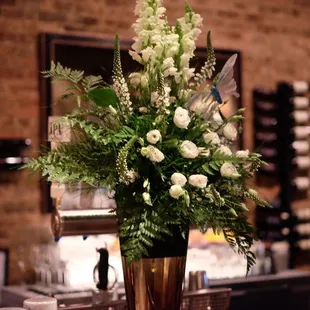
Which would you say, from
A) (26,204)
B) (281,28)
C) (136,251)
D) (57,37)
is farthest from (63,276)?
(281,28)

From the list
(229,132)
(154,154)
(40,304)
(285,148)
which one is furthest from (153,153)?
(285,148)

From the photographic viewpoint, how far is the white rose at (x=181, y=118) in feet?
7.01

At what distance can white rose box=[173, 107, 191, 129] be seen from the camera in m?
2.14

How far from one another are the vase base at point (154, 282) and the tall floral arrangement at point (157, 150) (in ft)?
0.22

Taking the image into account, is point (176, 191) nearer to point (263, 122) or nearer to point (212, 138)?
point (212, 138)

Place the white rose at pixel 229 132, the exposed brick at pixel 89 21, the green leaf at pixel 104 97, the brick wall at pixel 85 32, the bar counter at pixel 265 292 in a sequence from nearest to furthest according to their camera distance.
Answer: the green leaf at pixel 104 97 < the white rose at pixel 229 132 < the bar counter at pixel 265 292 < the brick wall at pixel 85 32 < the exposed brick at pixel 89 21

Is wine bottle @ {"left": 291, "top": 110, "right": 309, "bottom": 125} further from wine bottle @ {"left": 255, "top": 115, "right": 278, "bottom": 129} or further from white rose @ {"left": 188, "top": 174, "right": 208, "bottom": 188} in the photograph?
white rose @ {"left": 188, "top": 174, "right": 208, "bottom": 188}

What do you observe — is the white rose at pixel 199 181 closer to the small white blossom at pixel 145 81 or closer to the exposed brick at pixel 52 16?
the small white blossom at pixel 145 81

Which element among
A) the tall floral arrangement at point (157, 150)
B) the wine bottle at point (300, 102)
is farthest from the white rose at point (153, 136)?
the wine bottle at point (300, 102)

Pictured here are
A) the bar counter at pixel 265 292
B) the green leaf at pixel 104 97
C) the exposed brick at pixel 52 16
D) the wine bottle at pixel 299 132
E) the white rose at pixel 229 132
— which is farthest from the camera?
the wine bottle at pixel 299 132

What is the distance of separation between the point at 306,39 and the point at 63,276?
3533 mm

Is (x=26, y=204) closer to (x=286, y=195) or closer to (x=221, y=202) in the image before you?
(x=286, y=195)

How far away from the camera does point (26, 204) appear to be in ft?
16.4

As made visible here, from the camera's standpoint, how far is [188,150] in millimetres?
2121
